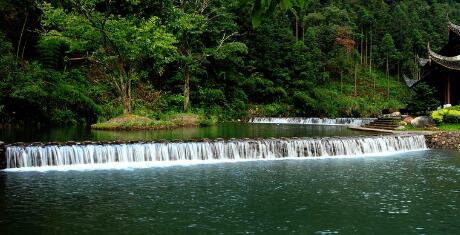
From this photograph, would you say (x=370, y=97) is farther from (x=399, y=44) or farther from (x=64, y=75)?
(x=64, y=75)

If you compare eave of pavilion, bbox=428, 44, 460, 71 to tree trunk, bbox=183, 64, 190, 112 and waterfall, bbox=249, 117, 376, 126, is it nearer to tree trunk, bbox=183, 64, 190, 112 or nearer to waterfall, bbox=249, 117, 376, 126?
waterfall, bbox=249, 117, 376, 126

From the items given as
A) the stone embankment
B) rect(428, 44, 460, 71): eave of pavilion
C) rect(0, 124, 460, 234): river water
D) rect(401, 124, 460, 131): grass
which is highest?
rect(428, 44, 460, 71): eave of pavilion

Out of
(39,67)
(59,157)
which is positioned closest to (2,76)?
(39,67)

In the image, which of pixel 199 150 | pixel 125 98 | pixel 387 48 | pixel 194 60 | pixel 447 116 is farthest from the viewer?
pixel 387 48

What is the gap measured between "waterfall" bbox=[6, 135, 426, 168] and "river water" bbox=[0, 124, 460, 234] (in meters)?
1.56

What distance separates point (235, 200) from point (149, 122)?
20230 mm

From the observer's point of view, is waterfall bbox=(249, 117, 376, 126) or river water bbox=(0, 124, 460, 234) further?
waterfall bbox=(249, 117, 376, 126)

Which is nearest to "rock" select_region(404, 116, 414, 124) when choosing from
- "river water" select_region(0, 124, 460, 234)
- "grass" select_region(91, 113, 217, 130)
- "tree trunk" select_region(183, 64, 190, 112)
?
"river water" select_region(0, 124, 460, 234)

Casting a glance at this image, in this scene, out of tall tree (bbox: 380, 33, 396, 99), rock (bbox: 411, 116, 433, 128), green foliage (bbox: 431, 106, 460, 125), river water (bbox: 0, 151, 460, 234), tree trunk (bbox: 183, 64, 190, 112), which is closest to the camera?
river water (bbox: 0, 151, 460, 234)

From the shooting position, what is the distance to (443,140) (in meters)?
26.7

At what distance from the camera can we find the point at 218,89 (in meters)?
45.4

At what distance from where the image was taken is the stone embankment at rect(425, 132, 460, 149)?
26.4 m

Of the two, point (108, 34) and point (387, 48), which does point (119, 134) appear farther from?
point (387, 48)

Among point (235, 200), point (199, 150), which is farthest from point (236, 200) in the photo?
point (199, 150)
